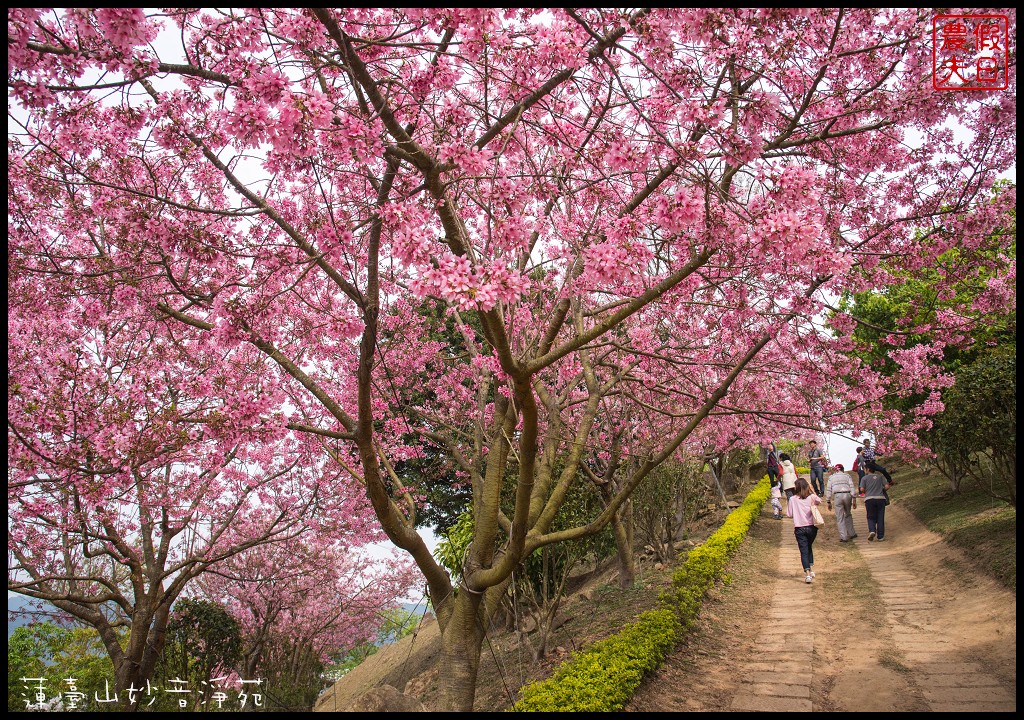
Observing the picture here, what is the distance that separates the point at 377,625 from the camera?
14.9 metres

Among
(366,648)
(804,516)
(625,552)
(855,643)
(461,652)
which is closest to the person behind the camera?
(461,652)

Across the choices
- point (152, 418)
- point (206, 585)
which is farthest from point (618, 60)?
point (206, 585)

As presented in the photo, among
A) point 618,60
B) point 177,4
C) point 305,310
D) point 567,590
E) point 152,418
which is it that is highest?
point 618,60

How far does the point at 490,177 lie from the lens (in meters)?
3.36

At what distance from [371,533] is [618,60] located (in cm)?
798

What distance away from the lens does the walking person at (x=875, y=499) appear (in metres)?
10.3

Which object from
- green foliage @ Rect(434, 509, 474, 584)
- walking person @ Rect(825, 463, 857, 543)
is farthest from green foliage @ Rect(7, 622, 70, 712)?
walking person @ Rect(825, 463, 857, 543)

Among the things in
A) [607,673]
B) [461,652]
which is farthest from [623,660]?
[461,652]

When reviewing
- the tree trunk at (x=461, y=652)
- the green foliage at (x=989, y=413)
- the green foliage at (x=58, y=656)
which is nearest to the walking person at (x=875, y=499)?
the green foliage at (x=989, y=413)

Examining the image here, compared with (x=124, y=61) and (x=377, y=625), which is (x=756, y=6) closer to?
(x=124, y=61)

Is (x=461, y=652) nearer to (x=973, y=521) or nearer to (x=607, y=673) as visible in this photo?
(x=607, y=673)

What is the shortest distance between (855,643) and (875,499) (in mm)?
5268

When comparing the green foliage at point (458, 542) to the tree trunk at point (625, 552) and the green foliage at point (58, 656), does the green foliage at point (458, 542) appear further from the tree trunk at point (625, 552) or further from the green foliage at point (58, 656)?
the green foliage at point (58, 656)

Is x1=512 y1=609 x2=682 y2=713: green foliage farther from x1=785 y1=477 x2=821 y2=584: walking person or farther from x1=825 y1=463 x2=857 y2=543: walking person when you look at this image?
x1=825 y1=463 x2=857 y2=543: walking person
